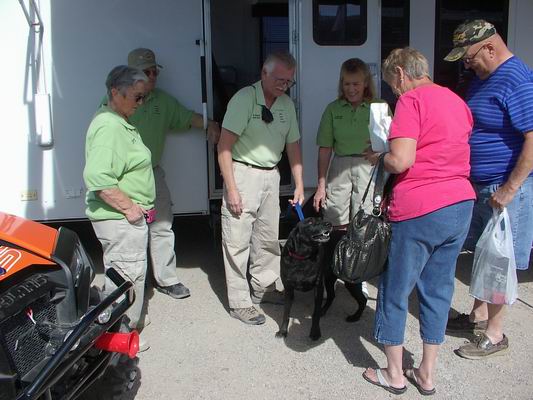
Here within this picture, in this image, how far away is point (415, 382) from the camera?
9.55 feet

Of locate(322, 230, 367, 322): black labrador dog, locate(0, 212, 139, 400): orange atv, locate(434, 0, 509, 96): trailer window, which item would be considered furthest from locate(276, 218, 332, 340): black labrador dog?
locate(434, 0, 509, 96): trailer window

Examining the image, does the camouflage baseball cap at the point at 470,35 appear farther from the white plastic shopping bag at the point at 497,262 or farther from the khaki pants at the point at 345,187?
the khaki pants at the point at 345,187

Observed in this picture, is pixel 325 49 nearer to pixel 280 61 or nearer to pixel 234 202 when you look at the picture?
pixel 280 61

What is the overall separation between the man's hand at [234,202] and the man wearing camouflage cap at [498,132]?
1461 millimetres

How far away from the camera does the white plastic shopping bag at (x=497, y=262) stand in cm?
300

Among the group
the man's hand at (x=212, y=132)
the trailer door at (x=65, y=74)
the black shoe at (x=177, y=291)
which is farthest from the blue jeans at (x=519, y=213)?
the black shoe at (x=177, y=291)

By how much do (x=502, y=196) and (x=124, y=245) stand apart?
2169 millimetres

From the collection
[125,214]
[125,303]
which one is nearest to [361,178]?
[125,214]

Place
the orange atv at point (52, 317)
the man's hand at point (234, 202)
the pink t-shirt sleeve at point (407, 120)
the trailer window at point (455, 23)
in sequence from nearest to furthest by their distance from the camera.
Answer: the orange atv at point (52, 317), the pink t-shirt sleeve at point (407, 120), the man's hand at point (234, 202), the trailer window at point (455, 23)

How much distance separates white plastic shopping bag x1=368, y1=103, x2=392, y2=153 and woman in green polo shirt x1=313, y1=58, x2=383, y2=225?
103cm

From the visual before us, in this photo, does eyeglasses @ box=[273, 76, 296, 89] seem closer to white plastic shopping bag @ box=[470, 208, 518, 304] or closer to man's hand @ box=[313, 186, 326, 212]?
man's hand @ box=[313, 186, 326, 212]

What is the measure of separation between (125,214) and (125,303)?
2.24 feet

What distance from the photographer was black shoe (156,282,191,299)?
4.21 m

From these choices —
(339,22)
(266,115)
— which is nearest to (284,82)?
(266,115)
